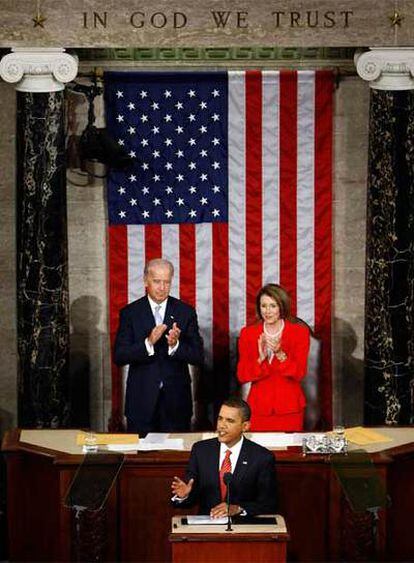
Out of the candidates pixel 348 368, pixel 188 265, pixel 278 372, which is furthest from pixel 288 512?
pixel 188 265

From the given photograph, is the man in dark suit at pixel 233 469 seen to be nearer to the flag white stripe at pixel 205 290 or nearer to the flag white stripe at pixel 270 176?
the flag white stripe at pixel 205 290

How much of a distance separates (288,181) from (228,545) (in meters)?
5.66

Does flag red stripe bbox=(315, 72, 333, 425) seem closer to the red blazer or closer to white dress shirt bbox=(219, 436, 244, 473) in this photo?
the red blazer

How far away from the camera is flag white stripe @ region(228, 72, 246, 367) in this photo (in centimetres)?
1345

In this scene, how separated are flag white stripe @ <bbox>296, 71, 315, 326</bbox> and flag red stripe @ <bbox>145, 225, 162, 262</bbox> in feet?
4.43

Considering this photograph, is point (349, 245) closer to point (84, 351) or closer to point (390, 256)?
point (390, 256)

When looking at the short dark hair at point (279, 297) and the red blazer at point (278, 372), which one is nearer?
the short dark hair at point (279, 297)

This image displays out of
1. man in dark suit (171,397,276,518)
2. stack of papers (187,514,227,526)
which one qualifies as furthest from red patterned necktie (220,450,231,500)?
stack of papers (187,514,227,526)

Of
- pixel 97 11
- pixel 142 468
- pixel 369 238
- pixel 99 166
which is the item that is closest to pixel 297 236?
pixel 369 238

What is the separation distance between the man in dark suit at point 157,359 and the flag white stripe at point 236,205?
169 cm

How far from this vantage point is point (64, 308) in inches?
496

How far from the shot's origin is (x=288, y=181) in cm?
1354

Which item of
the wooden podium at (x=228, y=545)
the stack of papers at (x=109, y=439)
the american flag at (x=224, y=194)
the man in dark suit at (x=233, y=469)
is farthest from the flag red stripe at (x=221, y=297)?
the wooden podium at (x=228, y=545)

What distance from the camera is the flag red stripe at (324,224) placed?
1348 centimetres
